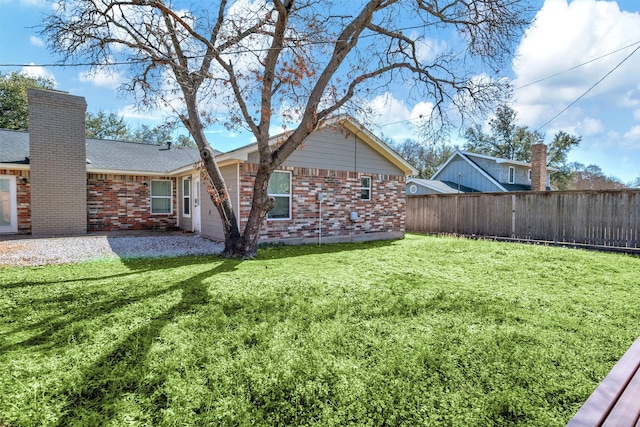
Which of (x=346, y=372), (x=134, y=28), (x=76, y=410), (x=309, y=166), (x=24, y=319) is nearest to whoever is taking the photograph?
(x=76, y=410)

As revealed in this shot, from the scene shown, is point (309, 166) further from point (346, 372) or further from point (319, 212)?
point (346, 372)

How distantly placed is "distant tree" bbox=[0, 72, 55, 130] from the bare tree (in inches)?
772

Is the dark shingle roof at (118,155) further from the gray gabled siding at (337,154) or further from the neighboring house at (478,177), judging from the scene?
the neighboring house at (478,177)

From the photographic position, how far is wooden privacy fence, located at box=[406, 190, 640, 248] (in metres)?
9.26

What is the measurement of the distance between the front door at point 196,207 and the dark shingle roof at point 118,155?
2.66 feet

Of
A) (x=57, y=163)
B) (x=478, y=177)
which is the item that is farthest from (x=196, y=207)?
(x=478, y=177)

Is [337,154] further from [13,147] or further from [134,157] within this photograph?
[13,147]

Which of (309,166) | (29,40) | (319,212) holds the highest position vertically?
(29,40)

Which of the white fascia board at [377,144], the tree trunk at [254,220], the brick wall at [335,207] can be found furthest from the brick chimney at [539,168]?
the tree trunk at [254,220]

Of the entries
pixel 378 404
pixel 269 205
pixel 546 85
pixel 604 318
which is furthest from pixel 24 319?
pixel 546 85

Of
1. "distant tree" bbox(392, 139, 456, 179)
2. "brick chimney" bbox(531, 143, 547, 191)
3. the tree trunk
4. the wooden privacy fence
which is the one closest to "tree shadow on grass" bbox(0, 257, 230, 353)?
the tree trunk

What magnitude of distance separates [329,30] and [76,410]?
27.5ft

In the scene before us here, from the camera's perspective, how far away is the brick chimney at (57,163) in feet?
35.6

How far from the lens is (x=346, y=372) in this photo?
265 cm
